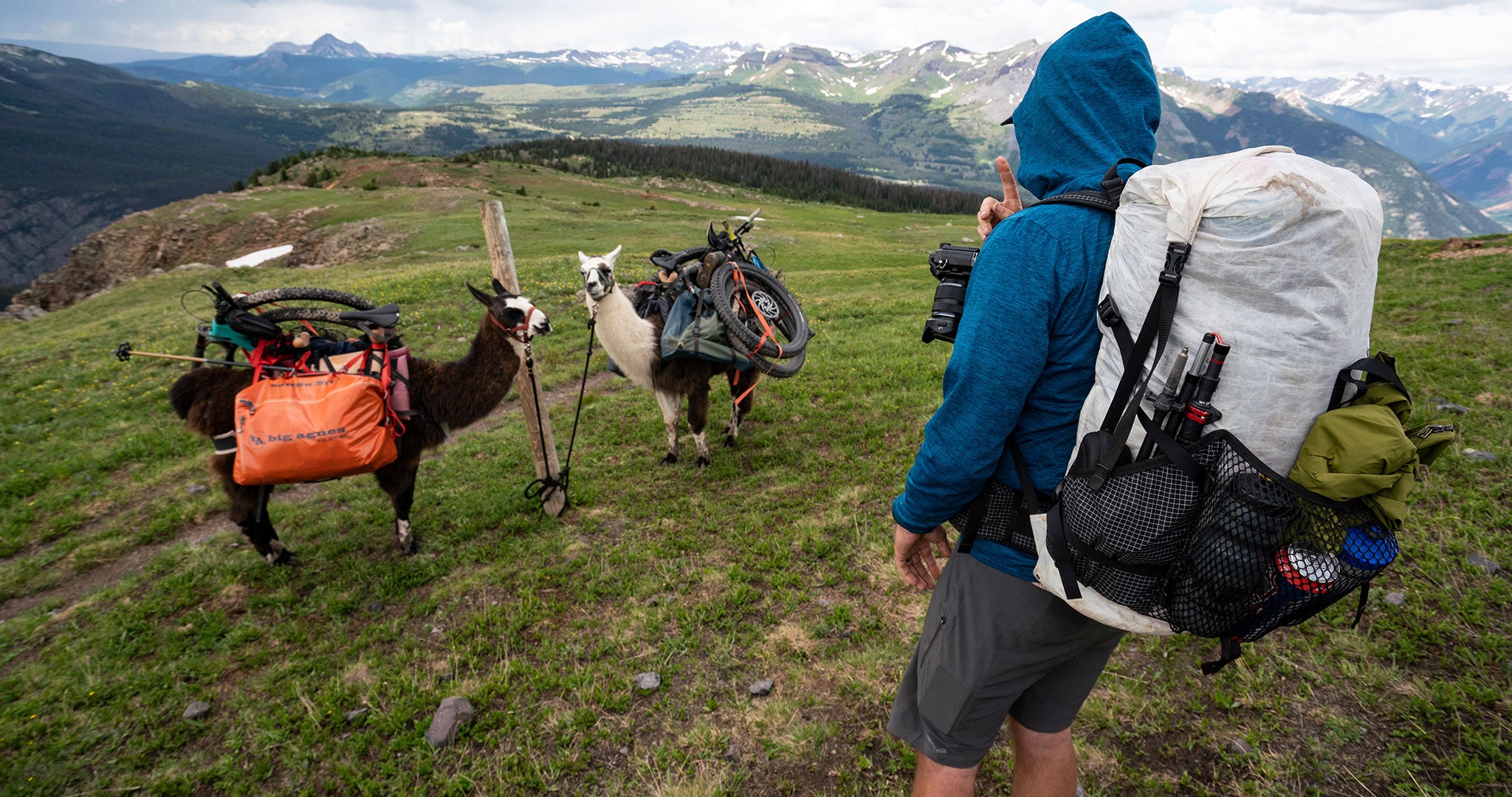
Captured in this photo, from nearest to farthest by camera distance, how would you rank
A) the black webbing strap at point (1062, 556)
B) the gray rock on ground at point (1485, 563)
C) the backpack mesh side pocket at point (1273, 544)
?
the backpack mesh side pocket at point (1273, 544) → the black webbing strap at point (1062, 556) → the gray rock on ground at point (1485, 563)

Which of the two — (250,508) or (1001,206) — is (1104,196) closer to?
(1001,206)

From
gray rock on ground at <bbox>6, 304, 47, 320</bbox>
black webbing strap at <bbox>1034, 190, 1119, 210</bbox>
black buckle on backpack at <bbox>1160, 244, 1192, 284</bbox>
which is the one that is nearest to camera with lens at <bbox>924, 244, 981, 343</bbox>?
black webbing strap at <bbox>1034, 190, 1119, 210</bbox>

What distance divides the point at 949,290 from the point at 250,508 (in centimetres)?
725

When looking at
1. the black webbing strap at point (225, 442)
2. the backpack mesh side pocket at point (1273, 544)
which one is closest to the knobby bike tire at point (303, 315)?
the black webbing strap at point (225, 442)

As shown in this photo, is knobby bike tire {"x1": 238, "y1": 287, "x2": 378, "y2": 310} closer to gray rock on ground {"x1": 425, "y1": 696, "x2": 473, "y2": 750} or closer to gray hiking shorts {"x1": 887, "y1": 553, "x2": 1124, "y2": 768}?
gray rock on ground {"x1": 425, "y1": 696, "x2": 473, "y2": 750}

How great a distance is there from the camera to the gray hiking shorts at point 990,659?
246cm

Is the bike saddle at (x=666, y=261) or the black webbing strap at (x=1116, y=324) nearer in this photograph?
the black webbing strap at (x=1116, y=324)

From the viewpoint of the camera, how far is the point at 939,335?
111 inches

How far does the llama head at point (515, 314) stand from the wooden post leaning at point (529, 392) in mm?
166

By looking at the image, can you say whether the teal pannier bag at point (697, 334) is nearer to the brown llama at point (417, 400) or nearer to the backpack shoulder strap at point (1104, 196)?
the brown llama at point (417, 400)

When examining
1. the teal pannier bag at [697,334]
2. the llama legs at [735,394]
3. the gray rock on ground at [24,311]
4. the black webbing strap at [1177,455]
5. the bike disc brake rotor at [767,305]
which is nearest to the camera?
the black webbing strap at [1177,455]

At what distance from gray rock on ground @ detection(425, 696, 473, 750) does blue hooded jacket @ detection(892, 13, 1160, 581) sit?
12.2ft

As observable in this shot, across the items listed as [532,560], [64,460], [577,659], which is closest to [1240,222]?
[577,659]

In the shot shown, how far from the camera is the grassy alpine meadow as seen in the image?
3916mm
